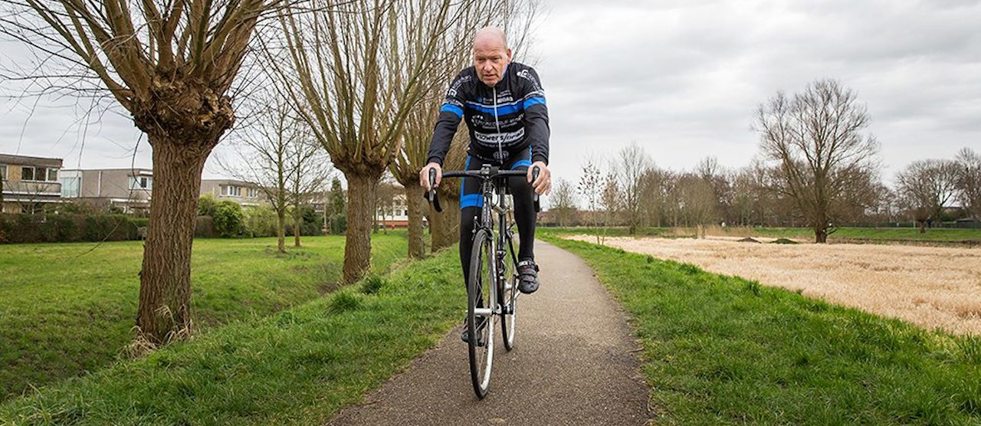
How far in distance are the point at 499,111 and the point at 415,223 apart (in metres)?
16.9

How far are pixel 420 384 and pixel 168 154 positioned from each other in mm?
4607

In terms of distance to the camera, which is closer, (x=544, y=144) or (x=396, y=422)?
(x=396, y=422)

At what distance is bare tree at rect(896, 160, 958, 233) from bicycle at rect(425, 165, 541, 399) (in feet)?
236

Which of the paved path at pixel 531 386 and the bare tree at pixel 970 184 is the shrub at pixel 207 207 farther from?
the bare tree at pixel 970 184

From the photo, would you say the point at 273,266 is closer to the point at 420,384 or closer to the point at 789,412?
the point at 420,384

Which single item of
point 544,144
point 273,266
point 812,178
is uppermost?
point 812,178

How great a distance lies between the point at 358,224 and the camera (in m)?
13.4

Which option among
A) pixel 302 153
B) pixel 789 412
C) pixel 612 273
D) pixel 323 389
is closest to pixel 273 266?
pixel 302 153

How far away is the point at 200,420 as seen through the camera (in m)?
3.07

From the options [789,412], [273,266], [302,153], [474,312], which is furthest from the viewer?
[302,153]

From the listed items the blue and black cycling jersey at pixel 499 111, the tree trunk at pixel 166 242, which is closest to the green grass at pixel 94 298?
the tree trunk at pixel 166 242

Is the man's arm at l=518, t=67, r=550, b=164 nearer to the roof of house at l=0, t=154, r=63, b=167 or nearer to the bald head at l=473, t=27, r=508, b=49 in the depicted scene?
the bald head at l=473, t=27, r=508, b=49

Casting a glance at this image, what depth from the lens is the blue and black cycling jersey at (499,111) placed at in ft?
12.7

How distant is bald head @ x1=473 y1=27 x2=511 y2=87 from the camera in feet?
12.6
